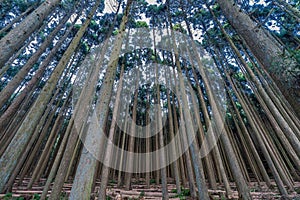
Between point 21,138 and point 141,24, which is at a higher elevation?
point 141,24

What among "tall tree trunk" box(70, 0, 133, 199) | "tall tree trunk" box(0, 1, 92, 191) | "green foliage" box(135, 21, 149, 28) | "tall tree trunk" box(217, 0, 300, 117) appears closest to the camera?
"tall tree trunk" box(217, 0, 300, 117)

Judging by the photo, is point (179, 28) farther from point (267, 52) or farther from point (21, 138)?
point (21, 138)

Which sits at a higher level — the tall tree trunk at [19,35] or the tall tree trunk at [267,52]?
the tall tree trunk at [19,35]

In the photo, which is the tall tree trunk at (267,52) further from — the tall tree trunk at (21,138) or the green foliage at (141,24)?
the green foliage at (141,24)

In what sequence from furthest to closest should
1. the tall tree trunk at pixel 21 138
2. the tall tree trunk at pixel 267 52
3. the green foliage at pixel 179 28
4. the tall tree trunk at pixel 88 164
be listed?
the green foliage at pixel 179 28
the tall tree trunk at pixel 21 138
the tall tree trunk at pixel 88 164
the tall tree trunk at pixel 267 52

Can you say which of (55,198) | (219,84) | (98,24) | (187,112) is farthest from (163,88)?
(55,198)

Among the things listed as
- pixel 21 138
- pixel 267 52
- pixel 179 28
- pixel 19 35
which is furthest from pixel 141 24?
pixel 267 52

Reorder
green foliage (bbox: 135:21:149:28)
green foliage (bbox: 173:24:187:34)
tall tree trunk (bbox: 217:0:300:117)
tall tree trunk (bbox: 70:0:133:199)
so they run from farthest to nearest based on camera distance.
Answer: green foliage (bbox: 135:21:149:28), green foliage (bbox: 173:24:187:34), tall tree trunk (bbox: 70:0:133:199), tall tree trunk (bbox: 217:0:300:117)

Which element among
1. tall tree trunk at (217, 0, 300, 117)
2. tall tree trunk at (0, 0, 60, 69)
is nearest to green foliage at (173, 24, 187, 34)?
tall tree trunk at (217, 0, 300, 117)

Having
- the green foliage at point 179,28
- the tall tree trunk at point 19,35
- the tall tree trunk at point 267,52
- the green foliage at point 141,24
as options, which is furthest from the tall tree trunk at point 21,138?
the green foliage at point 141,24

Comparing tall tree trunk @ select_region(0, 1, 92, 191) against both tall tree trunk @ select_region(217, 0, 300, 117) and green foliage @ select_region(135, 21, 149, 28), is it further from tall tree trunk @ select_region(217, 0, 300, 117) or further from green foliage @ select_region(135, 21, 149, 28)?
green foliage @ select_region(135, 21, 149, 28)

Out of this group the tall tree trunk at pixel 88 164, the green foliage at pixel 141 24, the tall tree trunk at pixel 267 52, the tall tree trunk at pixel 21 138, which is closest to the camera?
the tall tree trunk at pixel 267 52

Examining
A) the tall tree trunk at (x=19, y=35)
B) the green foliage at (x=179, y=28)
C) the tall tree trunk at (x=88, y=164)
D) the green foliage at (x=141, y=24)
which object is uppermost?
the green foliage at (x=141, y=24)

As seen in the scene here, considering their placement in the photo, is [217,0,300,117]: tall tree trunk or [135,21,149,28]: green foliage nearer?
[217,0,300,117]: tall tree trunk
